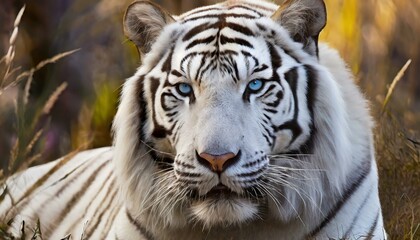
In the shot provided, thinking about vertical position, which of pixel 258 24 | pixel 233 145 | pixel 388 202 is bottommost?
pixel 388 202

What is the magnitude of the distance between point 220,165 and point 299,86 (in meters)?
0.53

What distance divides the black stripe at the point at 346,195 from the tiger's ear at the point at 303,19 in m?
0.48

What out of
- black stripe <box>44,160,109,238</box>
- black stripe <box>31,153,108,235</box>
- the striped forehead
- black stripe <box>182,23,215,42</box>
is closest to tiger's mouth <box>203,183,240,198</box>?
the striped forehead

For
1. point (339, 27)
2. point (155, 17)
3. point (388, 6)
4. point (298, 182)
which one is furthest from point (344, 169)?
point (388, 6)

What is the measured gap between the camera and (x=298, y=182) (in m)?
4.25

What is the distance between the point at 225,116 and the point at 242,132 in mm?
78

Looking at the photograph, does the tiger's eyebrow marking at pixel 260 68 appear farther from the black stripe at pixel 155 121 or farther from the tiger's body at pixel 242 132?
the black stripe at pixel 155 121

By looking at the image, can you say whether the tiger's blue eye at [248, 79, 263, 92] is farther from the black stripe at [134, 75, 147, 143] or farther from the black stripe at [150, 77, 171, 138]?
the black stripe at [134, 75, 147, 143]

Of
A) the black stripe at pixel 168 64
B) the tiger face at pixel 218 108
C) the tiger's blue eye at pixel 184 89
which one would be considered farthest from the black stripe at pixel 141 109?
the tiger's blue eye at pixel 184 89

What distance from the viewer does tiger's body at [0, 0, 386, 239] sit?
404 cm

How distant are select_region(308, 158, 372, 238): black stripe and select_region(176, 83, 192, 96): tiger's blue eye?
0.67 meters

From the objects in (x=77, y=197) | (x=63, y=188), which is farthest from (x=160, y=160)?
(x=63, y=188)

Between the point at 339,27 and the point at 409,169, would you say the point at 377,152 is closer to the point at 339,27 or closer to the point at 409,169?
the point at 409,169

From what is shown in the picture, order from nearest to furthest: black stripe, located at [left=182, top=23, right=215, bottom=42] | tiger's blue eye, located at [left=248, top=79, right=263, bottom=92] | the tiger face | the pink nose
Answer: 1. the pink nose
2. the tiger face
3. tiger's blue eye, located at [left=248, top=79, right=263, bottom=92]
4. black stripe, located at [left=182, top=23, right=215, bottom=42]
